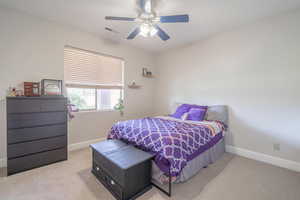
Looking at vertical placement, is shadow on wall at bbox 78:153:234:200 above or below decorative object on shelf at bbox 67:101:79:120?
below

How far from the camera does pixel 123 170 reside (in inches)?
57.1

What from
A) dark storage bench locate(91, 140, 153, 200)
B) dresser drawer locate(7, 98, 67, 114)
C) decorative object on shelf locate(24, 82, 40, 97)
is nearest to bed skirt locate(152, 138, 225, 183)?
dark storage bench locate(91, 140, 153, 200)

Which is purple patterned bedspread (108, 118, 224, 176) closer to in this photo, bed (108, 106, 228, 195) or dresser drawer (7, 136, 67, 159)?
bed (108, 106, 228, 195)

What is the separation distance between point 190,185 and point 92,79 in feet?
9.42

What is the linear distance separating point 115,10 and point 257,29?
2.65 meters

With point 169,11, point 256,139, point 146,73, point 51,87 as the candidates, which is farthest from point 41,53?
point 256,139

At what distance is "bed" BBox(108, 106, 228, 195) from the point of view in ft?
5.38

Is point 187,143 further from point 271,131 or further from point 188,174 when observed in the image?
point 271,131

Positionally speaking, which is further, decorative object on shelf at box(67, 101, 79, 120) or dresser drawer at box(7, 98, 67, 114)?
decorative object on shelf at box(67, 101, 79, 120)

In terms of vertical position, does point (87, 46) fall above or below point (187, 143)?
above

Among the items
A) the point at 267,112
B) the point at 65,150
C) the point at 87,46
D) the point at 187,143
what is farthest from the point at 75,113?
the point at 267,112

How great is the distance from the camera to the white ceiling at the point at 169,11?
2.01 metres

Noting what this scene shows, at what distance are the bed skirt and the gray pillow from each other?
18.1 inches

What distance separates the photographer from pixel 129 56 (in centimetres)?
373
